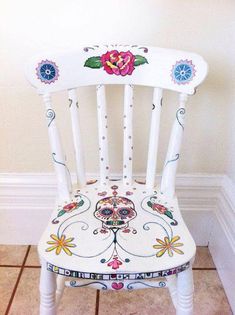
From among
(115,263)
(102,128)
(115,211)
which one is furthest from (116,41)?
(115,263)

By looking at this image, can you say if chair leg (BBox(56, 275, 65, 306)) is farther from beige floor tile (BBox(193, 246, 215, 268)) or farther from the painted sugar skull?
Result: beige floor tile (BBox(193, 246, 215, 268))

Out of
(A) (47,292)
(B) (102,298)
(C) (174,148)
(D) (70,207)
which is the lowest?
(B) (102,298)

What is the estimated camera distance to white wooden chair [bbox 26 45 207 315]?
66 centimetres

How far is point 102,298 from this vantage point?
1016 millimetres

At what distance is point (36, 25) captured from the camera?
89 cm

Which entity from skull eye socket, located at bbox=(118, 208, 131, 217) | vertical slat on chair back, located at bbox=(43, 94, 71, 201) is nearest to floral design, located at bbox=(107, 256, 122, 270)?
skull eye socket, located at bbox=(118, 208, 131, 217)

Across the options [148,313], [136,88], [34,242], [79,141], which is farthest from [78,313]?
[136,88]

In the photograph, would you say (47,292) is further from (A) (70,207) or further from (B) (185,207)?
(B) (185,207)

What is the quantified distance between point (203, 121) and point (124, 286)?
55cm

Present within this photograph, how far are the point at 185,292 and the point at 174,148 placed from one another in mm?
333

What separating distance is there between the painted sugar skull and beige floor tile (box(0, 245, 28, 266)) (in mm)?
491

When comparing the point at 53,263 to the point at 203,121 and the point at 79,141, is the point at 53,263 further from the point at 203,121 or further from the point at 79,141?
the point at 203,121

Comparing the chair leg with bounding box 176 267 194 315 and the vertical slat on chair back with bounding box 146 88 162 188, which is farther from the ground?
the vertical slat on chair back with bounding box 146 88 162 188

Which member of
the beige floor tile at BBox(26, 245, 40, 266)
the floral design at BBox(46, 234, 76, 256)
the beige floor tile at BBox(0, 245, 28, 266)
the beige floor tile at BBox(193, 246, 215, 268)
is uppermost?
the floral design at BBox(46, 234, 76, 256)
